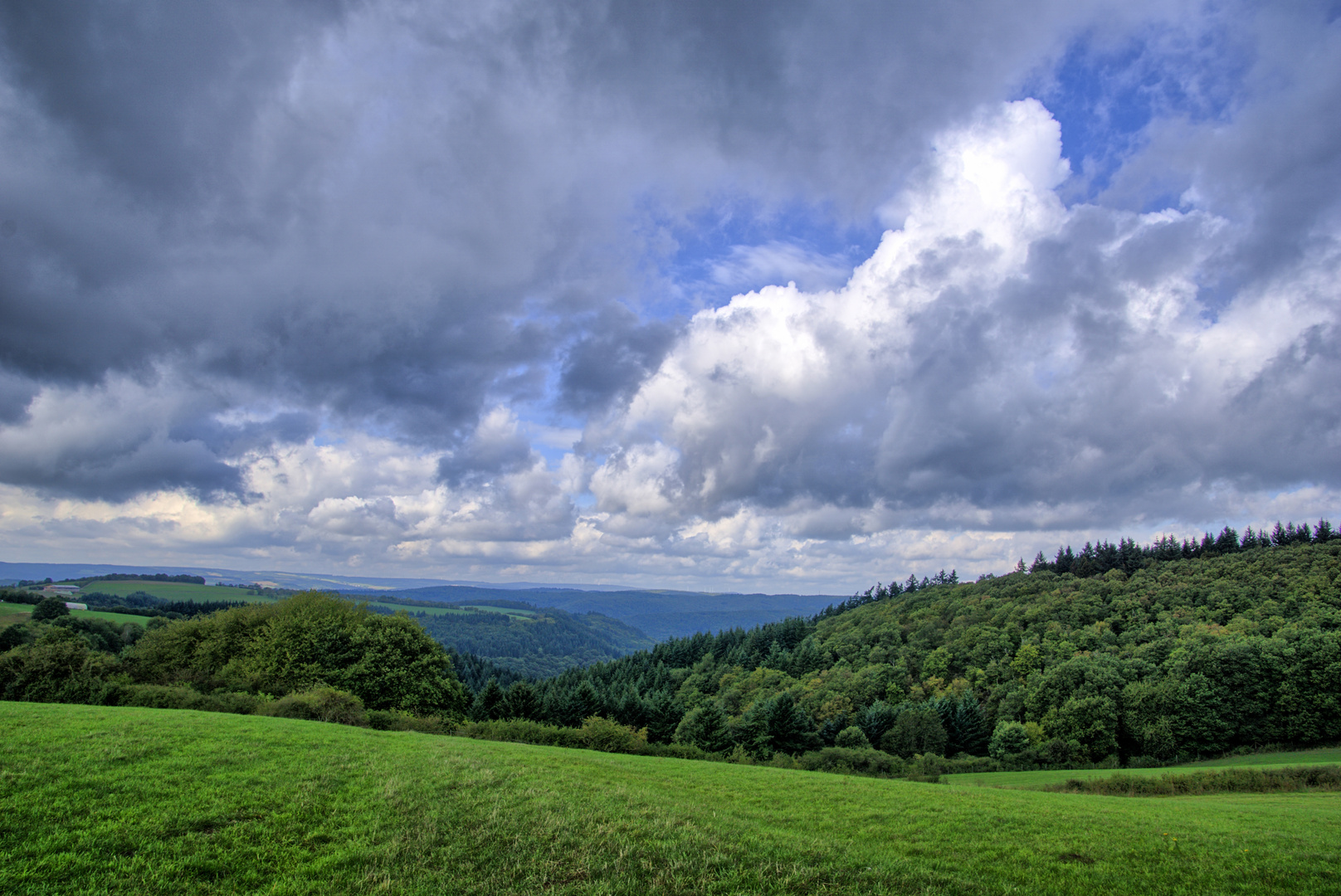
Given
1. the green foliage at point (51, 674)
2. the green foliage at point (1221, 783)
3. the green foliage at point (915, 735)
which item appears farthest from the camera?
the green foliage at point (915, 735)

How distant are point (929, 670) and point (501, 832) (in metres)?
136

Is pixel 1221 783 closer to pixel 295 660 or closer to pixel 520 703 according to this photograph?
pixel 520 703

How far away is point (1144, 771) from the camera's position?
4969 cm

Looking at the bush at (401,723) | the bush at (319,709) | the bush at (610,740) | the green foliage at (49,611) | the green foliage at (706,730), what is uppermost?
the bush at (319,709)

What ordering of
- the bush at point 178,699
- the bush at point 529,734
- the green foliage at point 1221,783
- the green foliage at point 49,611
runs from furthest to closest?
the green foliage at point 49,611
the bush at point 529,734
the green foliage at point 1221,783
the bush at point 178,699

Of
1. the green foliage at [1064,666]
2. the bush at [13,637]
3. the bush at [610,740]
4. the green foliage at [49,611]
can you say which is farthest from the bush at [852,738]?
the green foliage at [49,611]

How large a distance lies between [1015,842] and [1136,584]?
161 metres

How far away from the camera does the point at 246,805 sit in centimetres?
1242

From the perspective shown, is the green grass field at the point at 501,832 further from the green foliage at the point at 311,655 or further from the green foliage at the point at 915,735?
the green foliage at the point at 915,735

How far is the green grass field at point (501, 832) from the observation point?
30.6 ft

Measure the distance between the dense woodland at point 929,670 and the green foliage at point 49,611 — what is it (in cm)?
92

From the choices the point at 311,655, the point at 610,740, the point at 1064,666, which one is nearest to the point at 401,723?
the point at 610,740

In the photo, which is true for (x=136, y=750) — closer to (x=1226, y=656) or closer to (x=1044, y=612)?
(x=1226, y=656)

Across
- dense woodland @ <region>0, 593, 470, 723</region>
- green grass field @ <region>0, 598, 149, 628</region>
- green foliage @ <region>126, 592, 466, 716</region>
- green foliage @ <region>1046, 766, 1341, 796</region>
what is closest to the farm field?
green grass field @ <region>0, 598, 149, 628</region>
